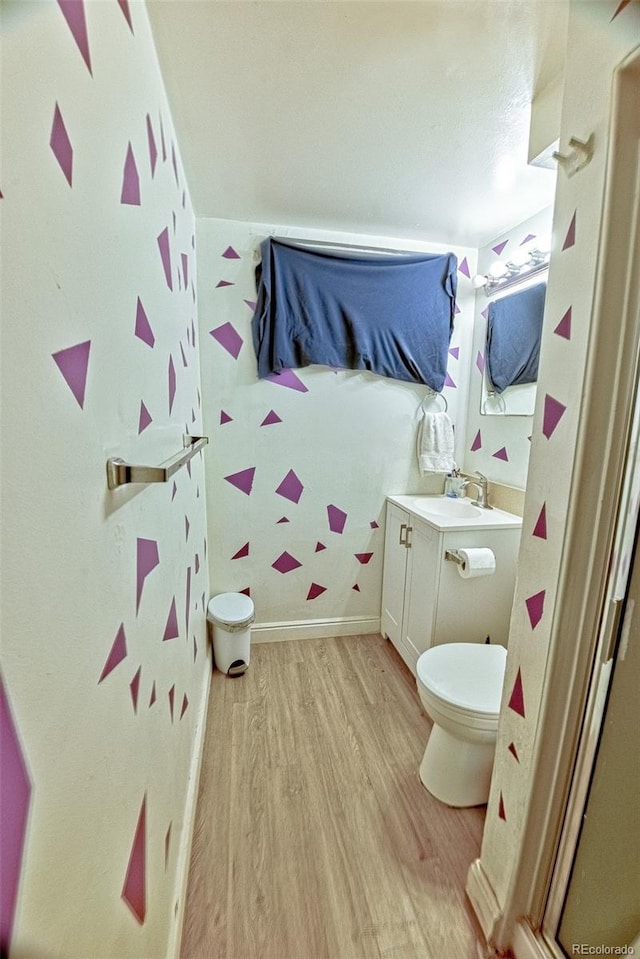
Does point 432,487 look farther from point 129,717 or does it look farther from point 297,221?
point 129,717

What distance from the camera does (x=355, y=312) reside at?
6.91ft

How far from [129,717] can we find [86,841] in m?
0.19

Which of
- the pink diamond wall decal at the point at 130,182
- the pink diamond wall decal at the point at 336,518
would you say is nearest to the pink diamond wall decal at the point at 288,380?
the pink diamond wall decal at the point at 336,518

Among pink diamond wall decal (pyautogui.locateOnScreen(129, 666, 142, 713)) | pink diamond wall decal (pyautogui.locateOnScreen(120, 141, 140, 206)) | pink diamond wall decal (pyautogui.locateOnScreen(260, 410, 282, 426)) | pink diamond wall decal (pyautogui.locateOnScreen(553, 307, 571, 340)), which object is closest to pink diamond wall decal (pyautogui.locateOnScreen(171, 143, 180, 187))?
pink diamond wall decal (pyautogui.locateOnScreen(120, 141, 140, 206))

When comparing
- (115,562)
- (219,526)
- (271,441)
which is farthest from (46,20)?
(219,526)

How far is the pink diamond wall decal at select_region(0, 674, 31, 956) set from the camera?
0.32 metres

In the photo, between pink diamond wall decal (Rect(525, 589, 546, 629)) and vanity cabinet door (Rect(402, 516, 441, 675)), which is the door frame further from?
vanity cabinet door (Rect(402, 516, 441, 675))

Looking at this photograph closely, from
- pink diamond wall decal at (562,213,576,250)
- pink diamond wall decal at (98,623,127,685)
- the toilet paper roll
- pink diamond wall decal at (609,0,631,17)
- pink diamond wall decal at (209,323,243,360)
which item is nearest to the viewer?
pink diamond wall decal at (98,623,127,685)

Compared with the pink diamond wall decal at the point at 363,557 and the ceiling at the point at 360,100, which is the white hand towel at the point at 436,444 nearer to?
the pink diamond wall decal at the point at 363,557

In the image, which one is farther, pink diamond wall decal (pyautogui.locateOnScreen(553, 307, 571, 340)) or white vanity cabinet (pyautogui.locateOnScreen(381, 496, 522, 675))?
white vanity cabinet (pyautogui.locateOnScreen(381, 496, 522, 675))

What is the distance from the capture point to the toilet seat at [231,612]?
193 cm

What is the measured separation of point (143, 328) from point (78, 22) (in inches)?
17.4

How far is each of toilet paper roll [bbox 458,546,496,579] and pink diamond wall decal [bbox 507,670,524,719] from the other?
28.2 inches

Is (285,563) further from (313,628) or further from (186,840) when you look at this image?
(186,840)
